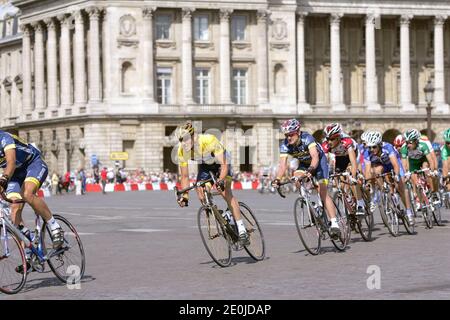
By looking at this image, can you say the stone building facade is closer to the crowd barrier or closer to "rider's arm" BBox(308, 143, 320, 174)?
the crowd barrier

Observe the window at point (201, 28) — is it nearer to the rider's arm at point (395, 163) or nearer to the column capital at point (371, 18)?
the column capital at point (371, 18)

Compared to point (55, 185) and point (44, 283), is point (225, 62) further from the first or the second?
point (44, 283)

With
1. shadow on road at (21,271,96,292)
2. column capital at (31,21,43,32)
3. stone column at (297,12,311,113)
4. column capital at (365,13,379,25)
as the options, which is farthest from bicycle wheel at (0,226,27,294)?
column capital at (31,21,43,32)

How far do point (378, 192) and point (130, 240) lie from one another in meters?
4.96

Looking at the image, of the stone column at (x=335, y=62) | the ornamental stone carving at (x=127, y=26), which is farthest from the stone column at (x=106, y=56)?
the stone column at (x=335, y=62)

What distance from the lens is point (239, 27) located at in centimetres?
9169

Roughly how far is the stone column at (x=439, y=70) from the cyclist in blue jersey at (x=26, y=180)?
→ 8144cm

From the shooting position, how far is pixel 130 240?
1029 inches

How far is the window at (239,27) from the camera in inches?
3602

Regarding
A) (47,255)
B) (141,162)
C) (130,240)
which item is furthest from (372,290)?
(141,162)

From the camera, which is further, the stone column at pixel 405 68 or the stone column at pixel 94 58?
the stone column at pixel 405 68

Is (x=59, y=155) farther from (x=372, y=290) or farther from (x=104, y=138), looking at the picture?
(x=372, y=290)

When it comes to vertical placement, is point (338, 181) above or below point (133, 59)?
below

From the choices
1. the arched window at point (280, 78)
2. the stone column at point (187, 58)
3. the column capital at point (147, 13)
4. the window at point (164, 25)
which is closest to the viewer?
the column capital at point (147, 13)
